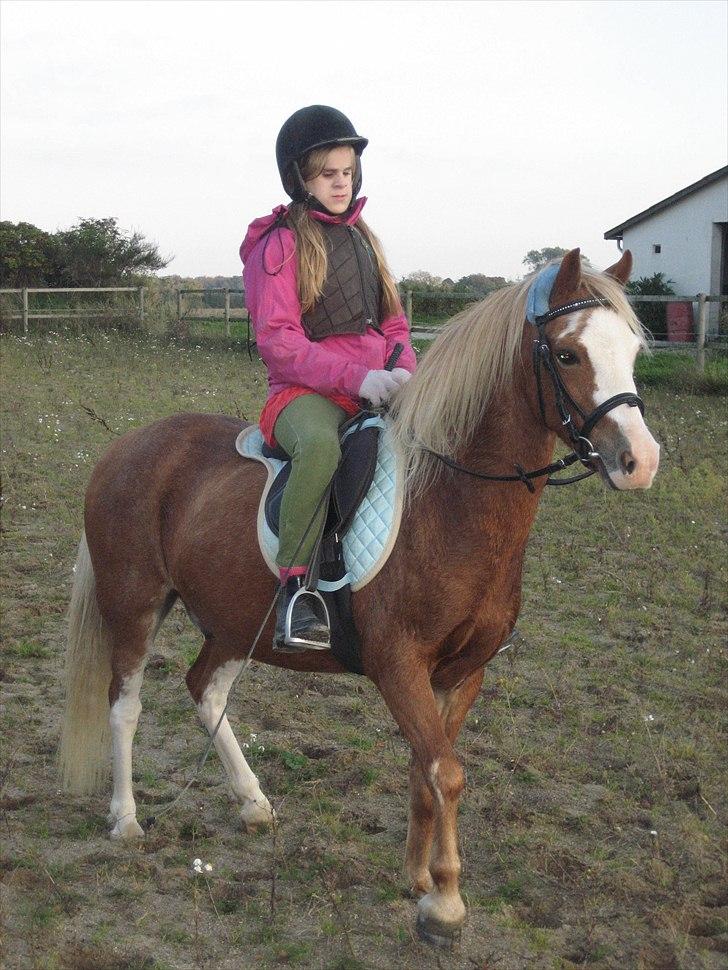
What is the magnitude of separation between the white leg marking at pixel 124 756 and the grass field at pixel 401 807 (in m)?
0.11

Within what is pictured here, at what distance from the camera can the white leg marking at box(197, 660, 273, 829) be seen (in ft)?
14.5

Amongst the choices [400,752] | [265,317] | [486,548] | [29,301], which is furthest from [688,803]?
[29,301]

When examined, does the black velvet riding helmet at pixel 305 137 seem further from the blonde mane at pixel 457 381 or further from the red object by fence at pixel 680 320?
the red object by fence at pixel 680 320

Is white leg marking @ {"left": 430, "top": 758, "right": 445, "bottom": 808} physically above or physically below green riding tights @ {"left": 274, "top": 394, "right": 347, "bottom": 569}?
below

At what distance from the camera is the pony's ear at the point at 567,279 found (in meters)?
3.15

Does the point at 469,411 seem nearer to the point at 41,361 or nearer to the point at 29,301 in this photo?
the point at 41,361

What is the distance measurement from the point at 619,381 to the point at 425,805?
1.71 meters

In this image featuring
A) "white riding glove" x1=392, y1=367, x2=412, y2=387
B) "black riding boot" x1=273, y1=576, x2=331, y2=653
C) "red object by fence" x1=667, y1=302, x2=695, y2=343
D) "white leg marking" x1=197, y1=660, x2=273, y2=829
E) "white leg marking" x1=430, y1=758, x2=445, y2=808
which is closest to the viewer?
"white leg marking" x1=430, y1=758, x2=445, y2=808

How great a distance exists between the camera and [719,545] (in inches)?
329

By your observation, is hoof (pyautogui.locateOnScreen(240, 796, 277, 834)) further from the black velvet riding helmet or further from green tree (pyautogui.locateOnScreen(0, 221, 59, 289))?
green tree (pyautogui.locateOnScreen(0, 221, 59, 289))

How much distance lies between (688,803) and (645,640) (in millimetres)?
2082

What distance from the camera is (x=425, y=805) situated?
12.3ft

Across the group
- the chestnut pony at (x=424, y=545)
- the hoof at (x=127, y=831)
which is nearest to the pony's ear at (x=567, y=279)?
the chestnut pony at (x=424, y=545)

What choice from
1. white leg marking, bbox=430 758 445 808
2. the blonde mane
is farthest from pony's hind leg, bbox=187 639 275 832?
the blonde mane
